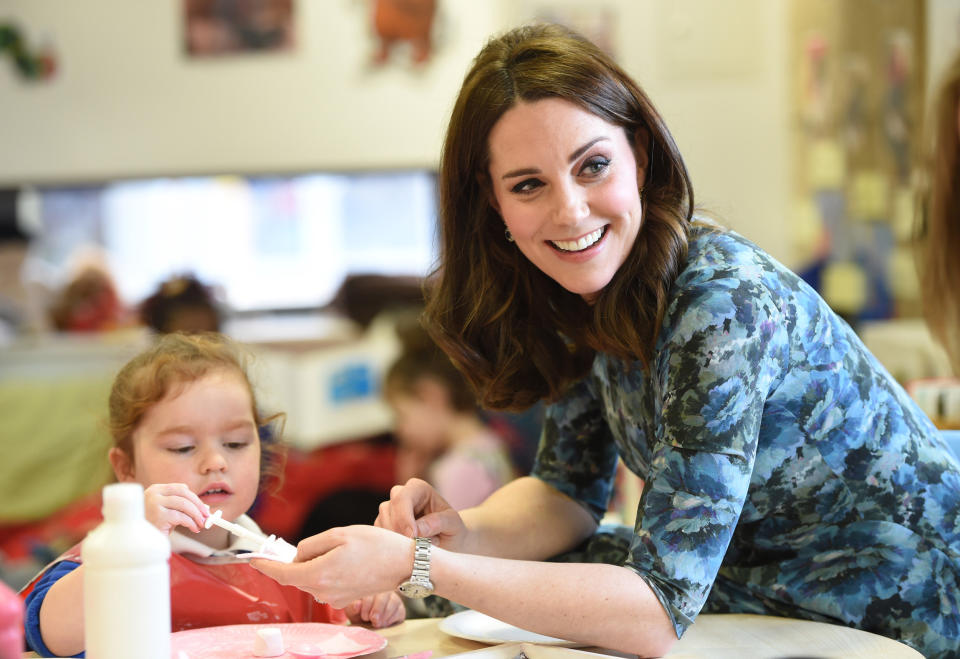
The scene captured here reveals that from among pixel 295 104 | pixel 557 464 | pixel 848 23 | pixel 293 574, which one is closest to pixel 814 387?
pixel 557 464

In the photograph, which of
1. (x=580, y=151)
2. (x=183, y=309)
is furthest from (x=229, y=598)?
(x=183, y=309)

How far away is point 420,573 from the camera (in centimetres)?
110

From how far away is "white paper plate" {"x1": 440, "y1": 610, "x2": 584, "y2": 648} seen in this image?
1222mm

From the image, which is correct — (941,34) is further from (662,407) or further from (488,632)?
(488,632)

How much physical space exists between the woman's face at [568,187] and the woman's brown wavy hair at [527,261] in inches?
0.7

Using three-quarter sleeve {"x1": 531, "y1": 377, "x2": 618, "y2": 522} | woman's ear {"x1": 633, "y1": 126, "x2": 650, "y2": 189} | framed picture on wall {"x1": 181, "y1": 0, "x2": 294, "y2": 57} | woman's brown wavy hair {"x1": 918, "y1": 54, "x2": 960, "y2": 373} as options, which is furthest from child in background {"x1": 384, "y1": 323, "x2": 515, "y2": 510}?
framed picture on wall {"x1": 181, "y1": 0, "x2": 294, "y2": 57}

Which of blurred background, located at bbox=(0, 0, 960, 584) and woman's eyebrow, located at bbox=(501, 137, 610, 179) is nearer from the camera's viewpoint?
woman's eyebrow, located at bbox=(501, 137, 610, 179)

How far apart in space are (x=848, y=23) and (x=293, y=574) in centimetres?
332

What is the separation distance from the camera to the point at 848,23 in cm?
381

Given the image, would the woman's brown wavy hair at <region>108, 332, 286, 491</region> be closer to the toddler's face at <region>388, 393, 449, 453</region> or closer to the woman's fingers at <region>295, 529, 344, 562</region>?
the woman's fingers at <region>295, 529, 344, 562</region>

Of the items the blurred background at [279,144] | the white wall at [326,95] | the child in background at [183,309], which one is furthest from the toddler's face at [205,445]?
the white wall at [326,95]

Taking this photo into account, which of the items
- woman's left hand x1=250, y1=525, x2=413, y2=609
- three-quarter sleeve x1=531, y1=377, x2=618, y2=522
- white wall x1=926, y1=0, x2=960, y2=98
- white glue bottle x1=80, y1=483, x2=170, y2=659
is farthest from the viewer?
white wall x1=926, y1=0, x2=960, y2=98

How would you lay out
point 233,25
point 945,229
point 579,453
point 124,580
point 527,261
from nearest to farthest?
point 124,580 → point 527,261 → point 579,453 → point 945,229 → point 233,25

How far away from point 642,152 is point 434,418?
184 cm
